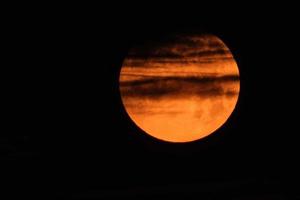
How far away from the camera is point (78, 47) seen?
308 cm

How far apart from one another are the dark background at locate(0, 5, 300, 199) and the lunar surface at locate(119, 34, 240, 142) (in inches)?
5.0

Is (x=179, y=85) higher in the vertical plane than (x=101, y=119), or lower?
higher

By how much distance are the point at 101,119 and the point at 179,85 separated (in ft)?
2.59

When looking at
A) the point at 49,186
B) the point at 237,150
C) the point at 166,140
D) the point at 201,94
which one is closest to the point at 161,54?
the point at 201,94

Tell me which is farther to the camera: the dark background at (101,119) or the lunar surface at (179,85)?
the dark background at (101,119)

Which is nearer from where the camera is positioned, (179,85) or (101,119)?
(179,85)

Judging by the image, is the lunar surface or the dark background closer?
the lunar surface

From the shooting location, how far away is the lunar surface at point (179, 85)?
2.92m

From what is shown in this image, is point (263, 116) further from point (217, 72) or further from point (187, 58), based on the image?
point (187, 58)

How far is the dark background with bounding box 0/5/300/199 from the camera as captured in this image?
9.95 feet

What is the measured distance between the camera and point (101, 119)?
3113 millimetres

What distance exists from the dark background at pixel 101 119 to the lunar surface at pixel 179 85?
0.13 meters

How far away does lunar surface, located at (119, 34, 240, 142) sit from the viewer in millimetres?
2916

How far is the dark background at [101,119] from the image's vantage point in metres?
3.03
